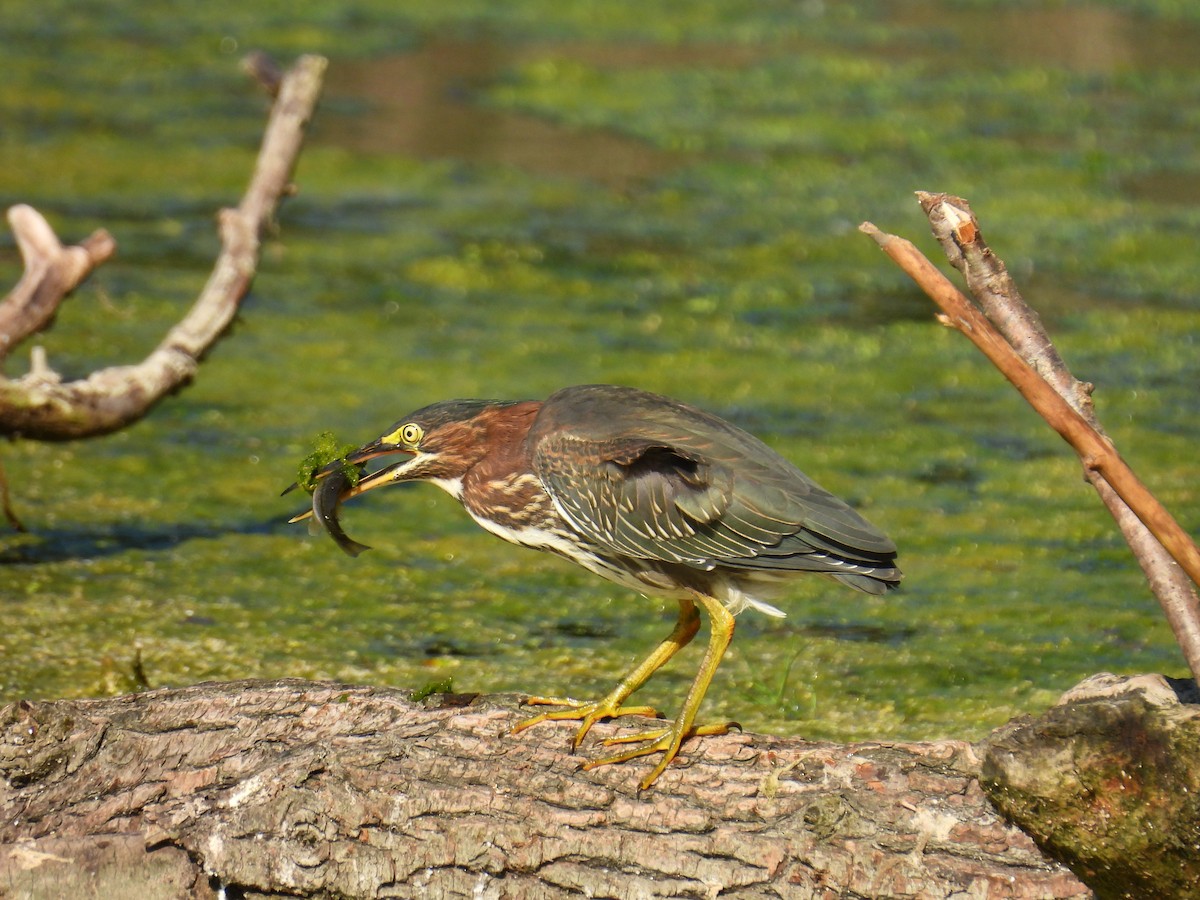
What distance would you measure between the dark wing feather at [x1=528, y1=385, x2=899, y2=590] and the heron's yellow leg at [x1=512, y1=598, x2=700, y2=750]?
0.86ft

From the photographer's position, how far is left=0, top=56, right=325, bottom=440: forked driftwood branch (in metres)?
5.08

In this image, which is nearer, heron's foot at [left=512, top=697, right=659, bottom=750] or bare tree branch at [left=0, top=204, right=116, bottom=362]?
heron's foot at [left=512, top=697, right=659, bottom=750]

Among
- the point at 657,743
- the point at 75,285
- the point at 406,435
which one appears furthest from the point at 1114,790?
the point at 75,285

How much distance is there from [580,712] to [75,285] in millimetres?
2728

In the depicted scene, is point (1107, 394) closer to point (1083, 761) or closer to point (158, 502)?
point (158, 502)

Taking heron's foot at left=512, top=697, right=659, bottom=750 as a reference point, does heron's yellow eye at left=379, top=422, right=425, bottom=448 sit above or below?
above

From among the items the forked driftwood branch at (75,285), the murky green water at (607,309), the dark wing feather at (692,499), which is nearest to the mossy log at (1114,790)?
the dark wing feather at (692,499)

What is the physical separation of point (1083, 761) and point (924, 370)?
4.53m

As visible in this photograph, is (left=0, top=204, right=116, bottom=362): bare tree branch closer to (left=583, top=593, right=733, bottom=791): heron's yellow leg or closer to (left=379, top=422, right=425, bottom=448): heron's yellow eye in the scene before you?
(left=379, top=422, right=425, bottom=448): heron's yellow eye

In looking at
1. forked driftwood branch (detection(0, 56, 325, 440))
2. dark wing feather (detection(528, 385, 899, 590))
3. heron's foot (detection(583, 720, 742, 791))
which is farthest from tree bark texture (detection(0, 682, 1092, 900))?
forked driftwood branch (detection(0, 56, 325, 440))

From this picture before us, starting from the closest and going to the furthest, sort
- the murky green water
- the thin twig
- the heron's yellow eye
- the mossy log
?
the mossy log < the thin twig < the heron's yellow eye < the murky green water

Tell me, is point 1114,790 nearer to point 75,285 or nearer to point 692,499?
point 692,499

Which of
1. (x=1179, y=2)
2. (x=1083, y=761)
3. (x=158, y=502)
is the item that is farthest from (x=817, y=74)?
(x=1083, y=761)

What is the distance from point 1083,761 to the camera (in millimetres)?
2787
